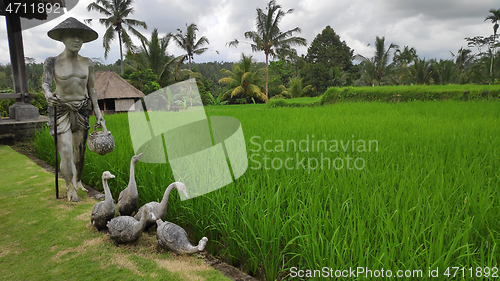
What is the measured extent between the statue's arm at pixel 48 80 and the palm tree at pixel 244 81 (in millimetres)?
18502

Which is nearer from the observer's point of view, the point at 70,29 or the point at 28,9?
the point at 70,29

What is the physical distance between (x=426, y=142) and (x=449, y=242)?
2.16 meters

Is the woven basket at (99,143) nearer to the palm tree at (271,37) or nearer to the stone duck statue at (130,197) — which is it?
the stone duck statue at (130,197)

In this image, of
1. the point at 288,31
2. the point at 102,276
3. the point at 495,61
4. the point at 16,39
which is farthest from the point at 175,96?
the point at 495,61

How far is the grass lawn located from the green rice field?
28 centimetres

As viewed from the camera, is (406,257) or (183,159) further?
(183,159)

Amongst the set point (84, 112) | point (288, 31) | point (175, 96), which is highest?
point (288, 31)

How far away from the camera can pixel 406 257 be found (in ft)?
3.95

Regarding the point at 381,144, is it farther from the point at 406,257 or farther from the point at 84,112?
the point at 84,112

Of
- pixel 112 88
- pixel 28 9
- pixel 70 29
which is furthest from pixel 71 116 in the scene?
pixel 112 88

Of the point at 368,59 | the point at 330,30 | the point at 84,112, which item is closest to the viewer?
the point at 84,112

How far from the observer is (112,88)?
13508mm

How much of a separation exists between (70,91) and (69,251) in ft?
4.43

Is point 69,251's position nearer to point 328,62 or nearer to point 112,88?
point 112,88
